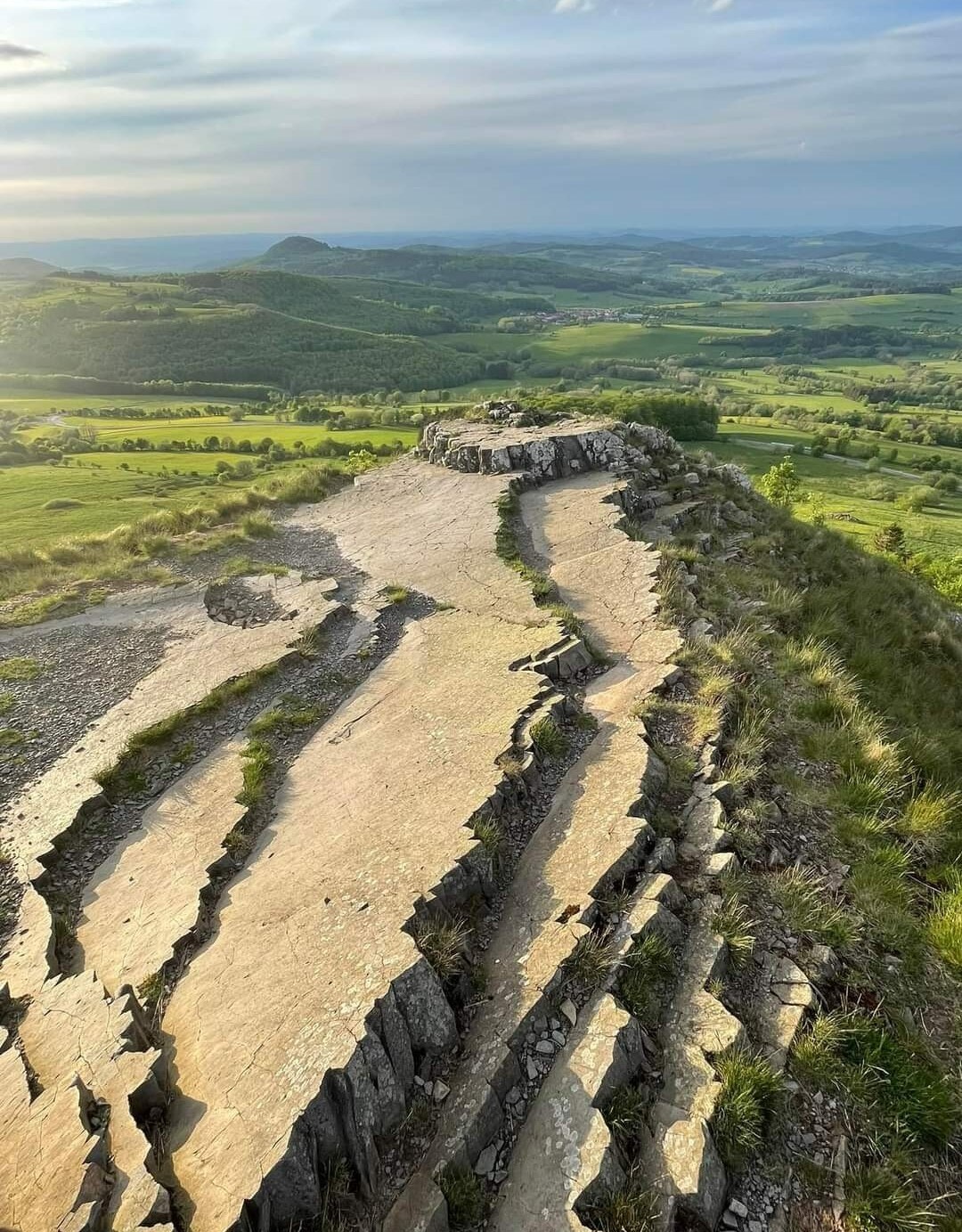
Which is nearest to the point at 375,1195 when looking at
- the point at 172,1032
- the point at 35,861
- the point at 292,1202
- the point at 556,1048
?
the point at 292,1202

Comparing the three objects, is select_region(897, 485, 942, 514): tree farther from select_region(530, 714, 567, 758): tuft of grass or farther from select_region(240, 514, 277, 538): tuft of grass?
select_region(530, 714, 567, 758): tuft of grass

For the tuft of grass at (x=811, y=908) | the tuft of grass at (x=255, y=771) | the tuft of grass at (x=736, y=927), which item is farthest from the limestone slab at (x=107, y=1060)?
the tuft of grass at (x=811, y=908)

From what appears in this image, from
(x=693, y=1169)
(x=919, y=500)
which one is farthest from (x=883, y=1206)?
(x=919, y=500)

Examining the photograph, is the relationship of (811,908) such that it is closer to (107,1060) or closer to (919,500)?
(107,1060)

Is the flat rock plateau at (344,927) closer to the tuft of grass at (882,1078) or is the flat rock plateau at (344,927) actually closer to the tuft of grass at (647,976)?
the tuft of grass at (647,976)

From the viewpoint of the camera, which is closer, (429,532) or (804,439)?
(429,532)

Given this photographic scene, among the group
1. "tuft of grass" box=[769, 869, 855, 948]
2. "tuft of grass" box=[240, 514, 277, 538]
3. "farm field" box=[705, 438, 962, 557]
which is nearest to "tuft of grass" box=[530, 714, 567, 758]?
"tuft of grass" box=[769, 869, 855, 948]
